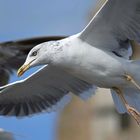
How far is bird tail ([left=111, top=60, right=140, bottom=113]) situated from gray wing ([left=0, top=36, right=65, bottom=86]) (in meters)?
1.27

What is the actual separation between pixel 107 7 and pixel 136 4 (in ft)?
0.55

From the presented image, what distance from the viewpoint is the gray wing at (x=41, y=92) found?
228 inches

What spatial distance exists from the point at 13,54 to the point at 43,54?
5.30 feet

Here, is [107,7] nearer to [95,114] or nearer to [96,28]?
[96,28]

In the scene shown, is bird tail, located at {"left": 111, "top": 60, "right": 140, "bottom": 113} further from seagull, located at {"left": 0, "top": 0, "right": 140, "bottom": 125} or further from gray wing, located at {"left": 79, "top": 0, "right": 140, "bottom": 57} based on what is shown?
gray wing, located at {"left": 79, "top": 0, "right": 140, "bottom": 57}

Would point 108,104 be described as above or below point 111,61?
below

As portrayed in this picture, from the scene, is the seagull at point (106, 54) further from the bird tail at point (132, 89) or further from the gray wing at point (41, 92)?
the gray wing at point (41, 92)

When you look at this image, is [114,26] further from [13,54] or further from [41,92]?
[13,54]

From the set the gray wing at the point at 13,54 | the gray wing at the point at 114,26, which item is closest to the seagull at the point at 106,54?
the gray wing at the point at 114,26

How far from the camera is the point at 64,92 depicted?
591 cm

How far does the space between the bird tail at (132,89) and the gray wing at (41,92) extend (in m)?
0.27

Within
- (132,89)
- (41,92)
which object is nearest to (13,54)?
(41,92)

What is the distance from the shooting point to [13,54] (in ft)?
22.4

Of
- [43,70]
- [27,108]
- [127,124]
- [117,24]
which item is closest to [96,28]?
[117,24]
